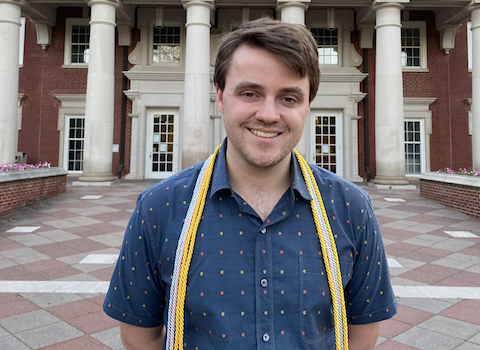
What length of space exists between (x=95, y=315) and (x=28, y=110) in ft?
55.1

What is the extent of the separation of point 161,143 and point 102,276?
42.1 ft

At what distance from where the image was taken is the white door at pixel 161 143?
17.0 metres

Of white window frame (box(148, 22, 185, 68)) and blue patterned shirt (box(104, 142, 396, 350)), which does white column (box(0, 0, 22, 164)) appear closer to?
white window frame (box(148, 22, 185, 68))

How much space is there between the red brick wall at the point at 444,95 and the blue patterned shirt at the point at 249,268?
54.9ft

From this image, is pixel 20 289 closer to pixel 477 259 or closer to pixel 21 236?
pixel 21 236

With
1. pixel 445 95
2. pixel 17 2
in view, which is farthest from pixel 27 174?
pixel 445 95

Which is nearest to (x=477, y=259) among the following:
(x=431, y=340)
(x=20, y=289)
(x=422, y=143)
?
(x=431, y=340)

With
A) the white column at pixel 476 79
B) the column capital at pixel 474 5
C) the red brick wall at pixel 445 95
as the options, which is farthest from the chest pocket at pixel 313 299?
the red brick wall at pixel 445 95

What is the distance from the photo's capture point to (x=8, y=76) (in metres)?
13.1

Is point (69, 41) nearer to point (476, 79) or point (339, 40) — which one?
point (339, 40)

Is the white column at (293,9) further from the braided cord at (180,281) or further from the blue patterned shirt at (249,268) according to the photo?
the braided cord at (180,281)

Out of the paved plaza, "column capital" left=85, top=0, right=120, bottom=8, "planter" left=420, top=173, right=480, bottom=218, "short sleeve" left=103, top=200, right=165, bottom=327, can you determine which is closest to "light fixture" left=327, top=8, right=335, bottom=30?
"planter" left=420, top=173, right=480, bottom=218

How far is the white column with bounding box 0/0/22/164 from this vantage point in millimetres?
13039

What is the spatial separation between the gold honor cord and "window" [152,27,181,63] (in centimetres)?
1705
